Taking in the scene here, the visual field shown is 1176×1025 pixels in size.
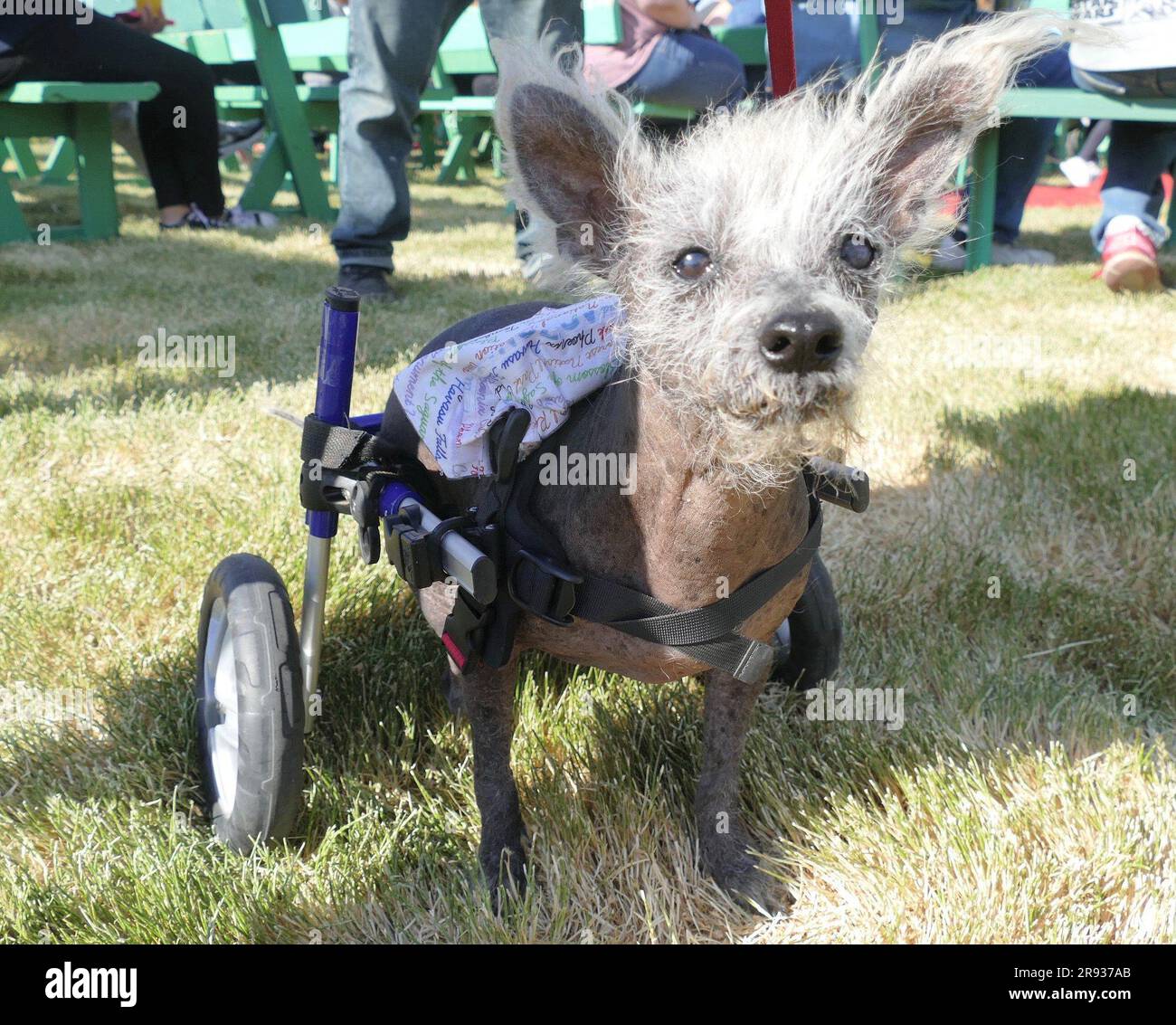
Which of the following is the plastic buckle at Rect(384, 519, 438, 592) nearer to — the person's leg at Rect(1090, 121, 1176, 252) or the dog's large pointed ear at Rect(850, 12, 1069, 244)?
the dog's large pointed ear at Rect(850, 12, 1069, 244)

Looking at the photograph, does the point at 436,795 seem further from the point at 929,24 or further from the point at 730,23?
the point at 730,23

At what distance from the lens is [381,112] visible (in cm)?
459

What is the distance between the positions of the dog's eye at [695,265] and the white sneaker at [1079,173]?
12533mm

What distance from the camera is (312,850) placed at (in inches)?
73.4

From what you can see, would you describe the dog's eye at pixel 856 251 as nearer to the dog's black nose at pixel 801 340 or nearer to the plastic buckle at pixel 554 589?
the dog's black nose at pixel 801 340

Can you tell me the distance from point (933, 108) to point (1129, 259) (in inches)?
194

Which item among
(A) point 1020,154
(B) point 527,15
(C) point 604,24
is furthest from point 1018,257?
(B) point 527,15

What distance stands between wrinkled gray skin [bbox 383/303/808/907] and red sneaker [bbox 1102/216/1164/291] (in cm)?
496

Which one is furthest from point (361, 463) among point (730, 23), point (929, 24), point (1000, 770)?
point (730, 23)

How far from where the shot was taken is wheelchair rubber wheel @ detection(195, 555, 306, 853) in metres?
1.69

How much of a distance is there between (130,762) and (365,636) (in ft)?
1.85

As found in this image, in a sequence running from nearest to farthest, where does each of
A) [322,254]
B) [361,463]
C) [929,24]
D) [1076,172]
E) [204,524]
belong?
[361,463] → [204,524] → [929,24] → [322,254] → [1076,172]

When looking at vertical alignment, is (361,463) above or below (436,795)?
above

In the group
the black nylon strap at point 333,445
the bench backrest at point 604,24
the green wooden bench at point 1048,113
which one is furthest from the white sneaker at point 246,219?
the black nylon strap at point 333,445
